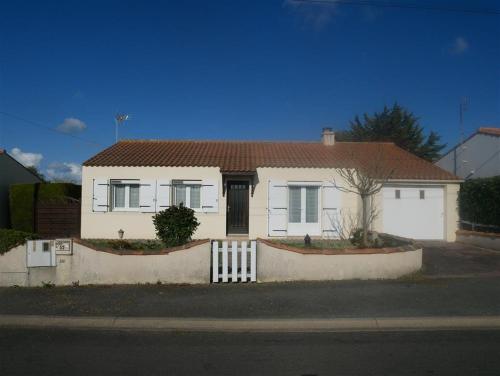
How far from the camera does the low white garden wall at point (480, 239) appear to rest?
1247 cm

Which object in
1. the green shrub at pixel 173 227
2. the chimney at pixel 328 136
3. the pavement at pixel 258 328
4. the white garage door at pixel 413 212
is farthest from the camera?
the chimney at pixel 328 136

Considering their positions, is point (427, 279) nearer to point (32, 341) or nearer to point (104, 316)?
point (104, 316)

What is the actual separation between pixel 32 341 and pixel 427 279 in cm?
727


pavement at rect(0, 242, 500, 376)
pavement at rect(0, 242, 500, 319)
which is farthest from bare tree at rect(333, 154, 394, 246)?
pavement at rect(0, 242, 500, 376)

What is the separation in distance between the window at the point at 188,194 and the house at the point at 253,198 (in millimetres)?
35

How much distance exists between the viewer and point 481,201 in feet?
44.8

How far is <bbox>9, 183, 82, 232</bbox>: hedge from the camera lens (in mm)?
15156

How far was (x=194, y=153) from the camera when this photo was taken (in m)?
16.0

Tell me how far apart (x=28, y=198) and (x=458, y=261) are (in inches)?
564

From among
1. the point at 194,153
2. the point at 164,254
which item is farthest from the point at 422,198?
the point at 164,254

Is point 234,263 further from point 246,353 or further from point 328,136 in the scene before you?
point 328,136

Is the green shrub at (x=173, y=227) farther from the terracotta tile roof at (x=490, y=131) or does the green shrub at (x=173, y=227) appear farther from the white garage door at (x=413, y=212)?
the terracotta tile roof at (x=490, y=131)

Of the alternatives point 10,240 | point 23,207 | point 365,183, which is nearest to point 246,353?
point 10,240

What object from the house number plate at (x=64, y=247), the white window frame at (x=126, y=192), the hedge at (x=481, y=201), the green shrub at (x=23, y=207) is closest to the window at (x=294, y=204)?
the white window frame at (x=126, y=192)
